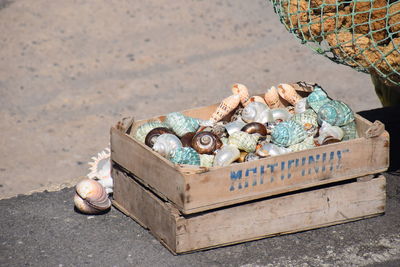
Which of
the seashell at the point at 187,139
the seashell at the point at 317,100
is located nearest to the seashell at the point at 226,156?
the seashell at the point at 187,139

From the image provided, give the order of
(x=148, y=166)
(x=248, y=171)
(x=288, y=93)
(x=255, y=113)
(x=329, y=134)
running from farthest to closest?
(x=288, y=93), (x=255, y=113), (x=329, y=134), (x=148, y=166), (x=248, y=171)

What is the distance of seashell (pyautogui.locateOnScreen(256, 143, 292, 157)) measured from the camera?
391 cm

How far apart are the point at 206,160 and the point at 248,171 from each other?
32 centimetres

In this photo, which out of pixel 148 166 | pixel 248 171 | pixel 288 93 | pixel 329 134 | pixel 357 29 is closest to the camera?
pixel 248 171

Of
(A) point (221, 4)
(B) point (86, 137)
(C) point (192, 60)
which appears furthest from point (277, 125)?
(A) point (221, 4)

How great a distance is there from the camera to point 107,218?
416 cm

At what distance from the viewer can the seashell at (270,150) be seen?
3910 millimetres

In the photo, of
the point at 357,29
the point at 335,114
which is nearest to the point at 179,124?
the point at 335,114

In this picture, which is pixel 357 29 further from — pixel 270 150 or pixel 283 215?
pixel 283 215

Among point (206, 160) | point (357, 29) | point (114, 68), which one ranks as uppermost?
point (357, 29)

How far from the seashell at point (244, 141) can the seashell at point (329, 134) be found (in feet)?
1.18

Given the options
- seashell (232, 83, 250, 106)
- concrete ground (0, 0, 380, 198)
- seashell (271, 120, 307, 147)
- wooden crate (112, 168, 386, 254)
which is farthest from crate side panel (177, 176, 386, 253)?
concrete ground (0, 0, 380, 198)

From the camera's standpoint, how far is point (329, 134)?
404 cm

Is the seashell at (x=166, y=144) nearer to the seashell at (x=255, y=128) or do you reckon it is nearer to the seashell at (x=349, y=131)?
the seashell at (x=255, y=128)
